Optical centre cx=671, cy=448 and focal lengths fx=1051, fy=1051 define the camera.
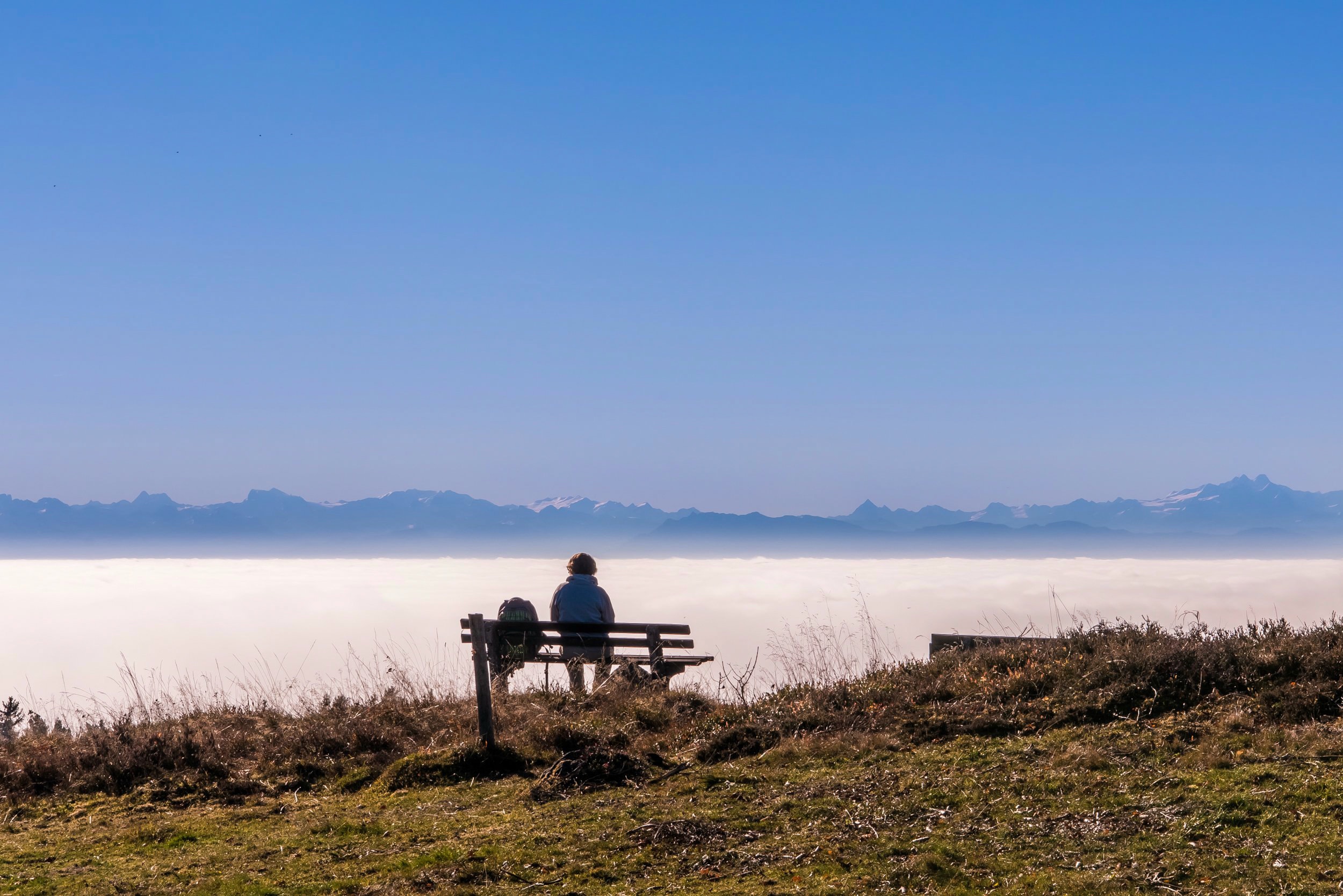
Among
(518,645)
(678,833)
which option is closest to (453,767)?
(678,833)

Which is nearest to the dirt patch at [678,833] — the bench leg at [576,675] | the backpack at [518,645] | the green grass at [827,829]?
the green grass at [827,829]

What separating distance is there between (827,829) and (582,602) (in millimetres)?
7843

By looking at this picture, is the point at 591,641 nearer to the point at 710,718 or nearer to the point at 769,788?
the point at 710,718

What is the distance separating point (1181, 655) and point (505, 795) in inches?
252

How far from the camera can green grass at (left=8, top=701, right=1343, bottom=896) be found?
18.3 feet

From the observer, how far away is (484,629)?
404 inches

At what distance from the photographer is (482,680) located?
9828 millimetres

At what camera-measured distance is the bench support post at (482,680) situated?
31.8ft

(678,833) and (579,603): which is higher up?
(579,603)

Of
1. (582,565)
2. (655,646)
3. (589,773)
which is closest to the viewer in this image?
(589,773)

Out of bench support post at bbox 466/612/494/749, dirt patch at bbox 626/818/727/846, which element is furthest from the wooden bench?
dirt patch at bbox 626/818/727/846

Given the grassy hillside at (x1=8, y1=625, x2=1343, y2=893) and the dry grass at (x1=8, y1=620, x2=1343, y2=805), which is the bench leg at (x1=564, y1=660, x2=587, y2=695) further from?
the grassy hillside at (x1=8, y1=625, x2=1343, y2=893)

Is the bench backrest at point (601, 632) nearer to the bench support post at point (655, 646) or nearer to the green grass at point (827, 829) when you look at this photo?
the bench support post at point (655, 646)

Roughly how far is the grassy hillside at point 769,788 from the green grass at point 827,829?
0.02m
